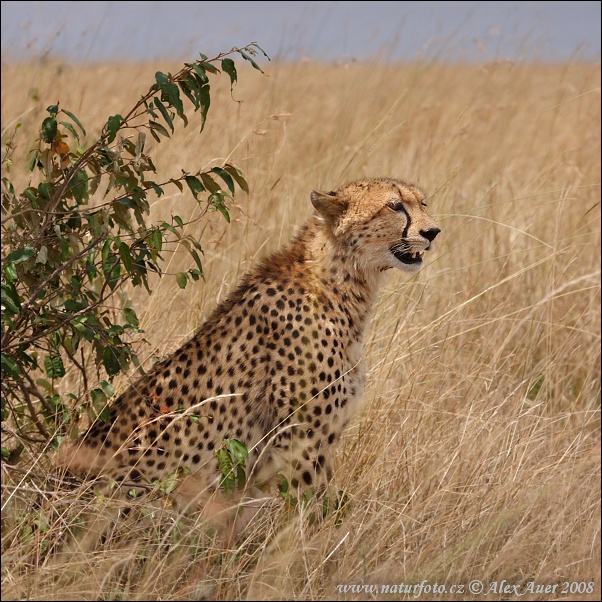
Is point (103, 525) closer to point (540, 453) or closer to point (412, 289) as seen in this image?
point (540, 453)

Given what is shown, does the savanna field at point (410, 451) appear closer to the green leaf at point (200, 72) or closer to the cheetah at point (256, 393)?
the cheetah at point (256, 393)

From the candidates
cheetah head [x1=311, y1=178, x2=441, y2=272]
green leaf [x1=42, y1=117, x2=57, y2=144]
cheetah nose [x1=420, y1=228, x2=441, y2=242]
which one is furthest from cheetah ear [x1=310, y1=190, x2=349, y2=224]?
green leaf [x1=42, y1=117, x2=57, y2=144]

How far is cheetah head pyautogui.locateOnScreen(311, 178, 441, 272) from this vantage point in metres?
3.43

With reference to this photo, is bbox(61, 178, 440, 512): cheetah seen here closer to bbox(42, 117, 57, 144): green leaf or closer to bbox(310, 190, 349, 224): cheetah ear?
bbox(310, 190, 349, 224): cheetah ear

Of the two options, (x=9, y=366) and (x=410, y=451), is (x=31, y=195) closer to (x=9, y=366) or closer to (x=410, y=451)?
(x=9, y=366)

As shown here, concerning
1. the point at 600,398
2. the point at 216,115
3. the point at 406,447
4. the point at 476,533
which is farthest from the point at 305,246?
the point at 216,115

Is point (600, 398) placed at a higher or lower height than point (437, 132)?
lower

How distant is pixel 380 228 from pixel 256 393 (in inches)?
28.9

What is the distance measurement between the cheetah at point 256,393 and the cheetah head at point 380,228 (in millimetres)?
110

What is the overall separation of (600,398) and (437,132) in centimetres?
320

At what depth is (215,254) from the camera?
4680 mm

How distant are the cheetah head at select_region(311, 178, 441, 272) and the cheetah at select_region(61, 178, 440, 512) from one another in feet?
0.36

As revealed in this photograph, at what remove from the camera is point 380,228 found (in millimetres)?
3443

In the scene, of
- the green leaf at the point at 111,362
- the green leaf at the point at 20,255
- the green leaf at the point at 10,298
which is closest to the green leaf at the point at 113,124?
the green leaf at the point at 20,255
